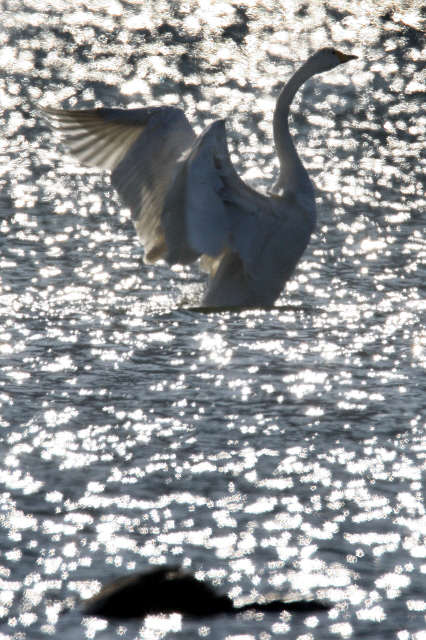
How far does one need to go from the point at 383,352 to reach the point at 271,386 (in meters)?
0.92

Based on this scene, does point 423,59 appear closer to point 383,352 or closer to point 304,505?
point 383,352

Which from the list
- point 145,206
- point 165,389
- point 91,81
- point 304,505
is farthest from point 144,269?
point 91,81

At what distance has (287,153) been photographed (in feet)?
23.8

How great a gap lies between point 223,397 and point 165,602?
1.95 metres

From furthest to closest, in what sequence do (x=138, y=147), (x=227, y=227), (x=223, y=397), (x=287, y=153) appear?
1. (x=287, y=153)
2. (x=138, y=147)
3. (x=227, y=227)
4. (x=223, y=397)

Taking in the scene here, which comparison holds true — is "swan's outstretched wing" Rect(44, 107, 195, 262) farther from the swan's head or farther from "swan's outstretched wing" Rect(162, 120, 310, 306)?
the swan's head

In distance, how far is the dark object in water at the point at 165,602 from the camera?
3744 mm

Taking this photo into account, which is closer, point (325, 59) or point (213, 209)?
point (213, 209)

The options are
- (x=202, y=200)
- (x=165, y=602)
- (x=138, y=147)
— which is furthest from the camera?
(x=138, y=147)

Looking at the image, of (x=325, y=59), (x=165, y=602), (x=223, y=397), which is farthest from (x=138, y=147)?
(x=165, y=602)

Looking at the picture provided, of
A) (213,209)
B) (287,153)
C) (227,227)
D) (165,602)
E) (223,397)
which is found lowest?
(165,602)

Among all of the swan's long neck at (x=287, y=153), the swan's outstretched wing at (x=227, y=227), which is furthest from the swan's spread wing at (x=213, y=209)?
the swan's long neck at (x=287, y=153)

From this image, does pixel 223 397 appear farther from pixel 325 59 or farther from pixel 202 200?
pixel 325 59

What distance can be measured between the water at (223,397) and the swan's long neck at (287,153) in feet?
2.63
